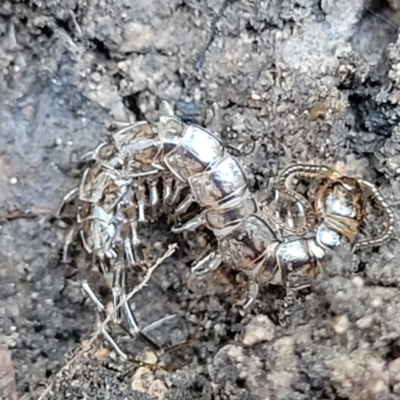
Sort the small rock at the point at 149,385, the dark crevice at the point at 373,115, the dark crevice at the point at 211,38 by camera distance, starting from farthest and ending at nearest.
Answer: the dark crevice at the point at 211,38 → the dark crevice at the point at 373,115 → the small rock at the point at 149,385

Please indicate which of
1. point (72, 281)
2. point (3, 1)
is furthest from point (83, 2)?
Result: point (72, 281)

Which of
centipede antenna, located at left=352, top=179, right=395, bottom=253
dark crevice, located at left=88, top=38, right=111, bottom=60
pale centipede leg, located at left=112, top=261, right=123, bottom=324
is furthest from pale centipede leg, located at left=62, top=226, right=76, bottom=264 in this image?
centipede antenna, located at left=352, top=179, right=395, bottom=253

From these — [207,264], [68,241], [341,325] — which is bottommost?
[68,241]

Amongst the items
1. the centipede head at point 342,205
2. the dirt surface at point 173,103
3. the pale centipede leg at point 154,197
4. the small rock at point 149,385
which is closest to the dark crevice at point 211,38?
the dirt surface at point 173,103

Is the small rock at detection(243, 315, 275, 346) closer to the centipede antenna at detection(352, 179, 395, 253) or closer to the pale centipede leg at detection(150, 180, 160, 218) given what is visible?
the centipede antenna at detection(352, 179, 395, 253)

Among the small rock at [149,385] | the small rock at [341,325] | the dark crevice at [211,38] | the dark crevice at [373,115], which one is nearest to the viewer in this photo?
the small rock at [341,325]

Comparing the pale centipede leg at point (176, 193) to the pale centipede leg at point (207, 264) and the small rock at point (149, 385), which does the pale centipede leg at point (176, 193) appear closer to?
Result: the pale centipede leg at point (207, 264)

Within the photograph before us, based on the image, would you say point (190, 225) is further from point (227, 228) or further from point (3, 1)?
point (3, 1)

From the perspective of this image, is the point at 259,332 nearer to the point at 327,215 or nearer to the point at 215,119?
the point at 327,215

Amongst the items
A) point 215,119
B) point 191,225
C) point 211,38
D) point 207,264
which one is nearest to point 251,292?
point 207,264
